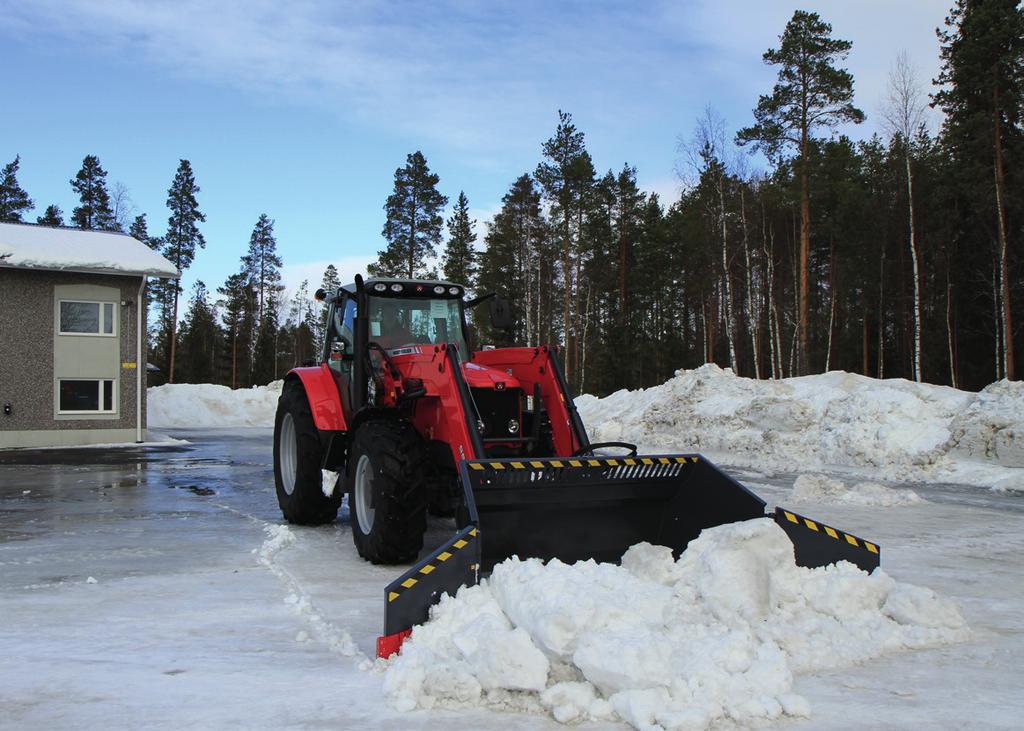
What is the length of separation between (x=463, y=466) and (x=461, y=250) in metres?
43.9

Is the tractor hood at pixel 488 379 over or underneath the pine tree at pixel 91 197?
underneath

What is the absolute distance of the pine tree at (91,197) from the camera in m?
50.9

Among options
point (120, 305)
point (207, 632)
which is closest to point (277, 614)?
point (207, 632)

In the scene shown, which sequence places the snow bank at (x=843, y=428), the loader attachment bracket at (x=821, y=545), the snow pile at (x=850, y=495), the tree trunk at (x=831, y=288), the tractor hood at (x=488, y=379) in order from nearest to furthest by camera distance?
1. the loader attachment bracket at (x=821, y=545)
2. the tractor hood at (x=488, y=379)
3. the snow pile at (x=850, y=495)
4. the snow bank at (x=843, y=428)
5. the tree trunk at (x=831, y=288)

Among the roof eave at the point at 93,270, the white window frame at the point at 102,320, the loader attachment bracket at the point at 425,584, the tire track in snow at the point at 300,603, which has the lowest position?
the tire track in snow at the point at 300,603

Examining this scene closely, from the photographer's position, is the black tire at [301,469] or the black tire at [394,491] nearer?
the black tire at [394,491]

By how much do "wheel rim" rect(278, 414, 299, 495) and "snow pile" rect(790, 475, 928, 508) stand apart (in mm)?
6145

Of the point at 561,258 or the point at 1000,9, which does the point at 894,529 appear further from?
the point at 561,258

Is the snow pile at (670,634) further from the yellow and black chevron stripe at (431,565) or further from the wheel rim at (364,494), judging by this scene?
the wheel rim at (364,494)

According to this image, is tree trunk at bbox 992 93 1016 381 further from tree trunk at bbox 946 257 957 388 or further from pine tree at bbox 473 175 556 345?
pine tree at bbox 473 175 556 345

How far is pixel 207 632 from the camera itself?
4.80 metres

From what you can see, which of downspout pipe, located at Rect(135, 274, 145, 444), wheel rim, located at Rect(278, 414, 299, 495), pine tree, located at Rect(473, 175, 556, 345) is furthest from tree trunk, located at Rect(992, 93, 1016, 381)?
downspout pipe, located at Rect(135, 274, 145, 444)

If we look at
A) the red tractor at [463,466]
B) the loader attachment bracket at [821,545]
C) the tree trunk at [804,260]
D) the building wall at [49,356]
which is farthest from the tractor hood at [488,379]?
the tree trunk at [804,260]

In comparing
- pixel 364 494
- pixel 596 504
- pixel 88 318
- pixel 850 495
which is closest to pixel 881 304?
pixel 850 495
